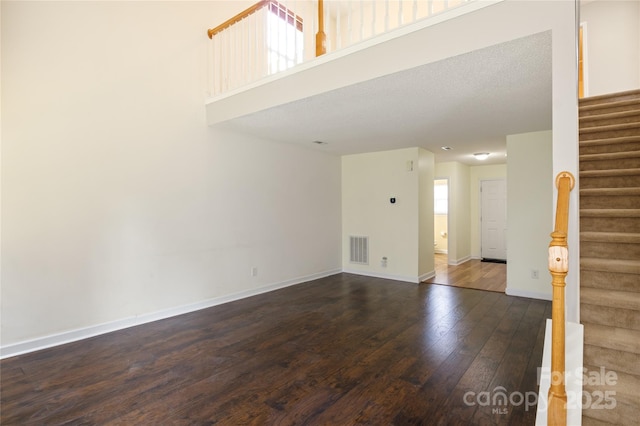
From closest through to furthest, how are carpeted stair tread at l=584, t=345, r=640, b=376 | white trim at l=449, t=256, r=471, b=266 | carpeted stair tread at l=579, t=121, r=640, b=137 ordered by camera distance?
carpeted stair tread at l=584, t=345, r=640, b=376 → carpeted stair tread at l=579, t=121, r=640, b=137 → white trim at l=449, t=256, r=471, b=266

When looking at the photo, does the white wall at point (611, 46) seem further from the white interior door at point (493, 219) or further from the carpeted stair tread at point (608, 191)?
the carpeted stair tread at point (608, 191)

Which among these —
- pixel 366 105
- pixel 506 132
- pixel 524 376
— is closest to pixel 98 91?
pixel 366 105

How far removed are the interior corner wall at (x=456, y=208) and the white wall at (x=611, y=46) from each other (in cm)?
259

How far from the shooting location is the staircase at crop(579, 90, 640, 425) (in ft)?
5.25

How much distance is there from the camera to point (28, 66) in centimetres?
272

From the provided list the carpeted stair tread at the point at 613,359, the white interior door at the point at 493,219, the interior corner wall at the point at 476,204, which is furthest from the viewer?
the interior corner wall at the point at 476,204

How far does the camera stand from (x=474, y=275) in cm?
582

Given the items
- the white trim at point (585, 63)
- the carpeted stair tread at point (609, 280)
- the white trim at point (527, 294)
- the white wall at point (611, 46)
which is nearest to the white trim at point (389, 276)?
the white trim at point (527, 294)

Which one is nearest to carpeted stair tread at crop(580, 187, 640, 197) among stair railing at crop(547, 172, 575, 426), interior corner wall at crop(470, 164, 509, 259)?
stair railing at crop(547, 172, 575, 426)

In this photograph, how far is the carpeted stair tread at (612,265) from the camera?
202 cm

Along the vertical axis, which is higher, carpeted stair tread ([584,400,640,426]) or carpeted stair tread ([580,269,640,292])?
carpeted stair tread ([580,269,640,292])

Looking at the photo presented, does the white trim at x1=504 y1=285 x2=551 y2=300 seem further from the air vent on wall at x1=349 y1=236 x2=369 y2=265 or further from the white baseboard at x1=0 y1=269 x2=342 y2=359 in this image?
the white baseboard at x1=0 y1=269 x2=342 y2=359

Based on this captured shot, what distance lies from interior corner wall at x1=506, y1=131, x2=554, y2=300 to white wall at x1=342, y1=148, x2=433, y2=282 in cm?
137

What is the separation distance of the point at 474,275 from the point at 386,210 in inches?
82.5
